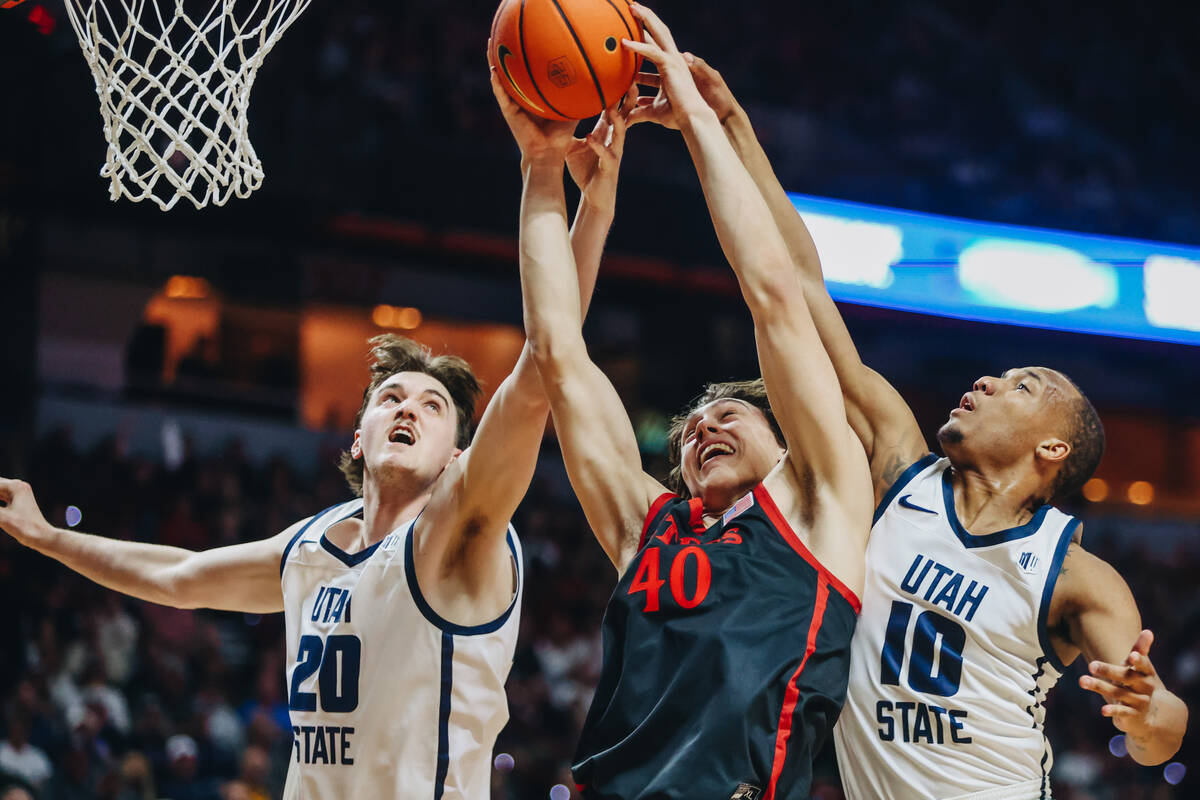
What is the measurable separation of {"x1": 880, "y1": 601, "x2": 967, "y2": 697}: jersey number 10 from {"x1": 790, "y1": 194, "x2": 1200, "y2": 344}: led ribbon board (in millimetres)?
7542

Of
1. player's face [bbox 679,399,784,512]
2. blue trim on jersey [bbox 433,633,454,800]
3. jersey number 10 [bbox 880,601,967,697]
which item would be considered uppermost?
player's face [bbox 679,399,784,512]

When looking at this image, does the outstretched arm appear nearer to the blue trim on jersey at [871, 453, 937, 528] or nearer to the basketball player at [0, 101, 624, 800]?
the blue trim on jersey at [871, 453, 937, 528]

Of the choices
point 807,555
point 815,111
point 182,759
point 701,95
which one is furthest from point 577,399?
point 815,111

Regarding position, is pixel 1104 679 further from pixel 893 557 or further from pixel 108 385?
pixel 108 385

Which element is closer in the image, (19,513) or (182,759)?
(19,513)

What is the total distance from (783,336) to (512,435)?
2.50 feet

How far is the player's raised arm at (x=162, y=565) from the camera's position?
382cm

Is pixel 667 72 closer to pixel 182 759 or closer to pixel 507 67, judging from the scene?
pixel 507 67

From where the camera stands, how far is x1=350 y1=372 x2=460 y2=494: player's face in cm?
362

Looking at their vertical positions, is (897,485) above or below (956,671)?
above

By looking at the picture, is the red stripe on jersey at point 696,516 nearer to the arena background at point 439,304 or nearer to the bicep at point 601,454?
the bicep at point 601,454

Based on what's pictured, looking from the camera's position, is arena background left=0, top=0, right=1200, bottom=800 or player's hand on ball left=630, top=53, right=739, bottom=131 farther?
arena background left=0, top=0, right=1200, bottom=800

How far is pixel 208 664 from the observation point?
8.78 metres

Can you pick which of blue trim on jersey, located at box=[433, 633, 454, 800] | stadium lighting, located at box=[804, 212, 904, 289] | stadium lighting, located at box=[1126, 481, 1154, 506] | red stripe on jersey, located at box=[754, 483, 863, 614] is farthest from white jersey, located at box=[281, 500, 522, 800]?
stadium lighting, located at box=[1126, 481, 1154, 506]
